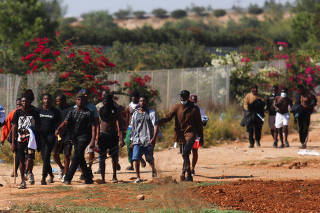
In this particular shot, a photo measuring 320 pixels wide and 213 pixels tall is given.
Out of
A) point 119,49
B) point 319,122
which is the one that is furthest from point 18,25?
point 319,122

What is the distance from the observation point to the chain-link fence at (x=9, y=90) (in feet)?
72.8

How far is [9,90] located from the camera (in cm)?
2228

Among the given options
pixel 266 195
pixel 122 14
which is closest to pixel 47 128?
pixel 266 195

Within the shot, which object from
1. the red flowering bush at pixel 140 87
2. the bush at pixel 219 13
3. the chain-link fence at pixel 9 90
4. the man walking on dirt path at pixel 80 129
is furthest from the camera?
the bush at pixel 219 13

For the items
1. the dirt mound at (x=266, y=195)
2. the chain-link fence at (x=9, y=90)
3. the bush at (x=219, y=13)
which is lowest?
the dirt mound at (x=266, y=195)

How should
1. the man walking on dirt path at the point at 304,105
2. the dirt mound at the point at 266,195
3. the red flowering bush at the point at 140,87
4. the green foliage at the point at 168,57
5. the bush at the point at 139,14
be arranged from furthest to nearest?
1. the bush at the point at 139,14
2. the green foliage at the point at 168,57
3. the red flowering bush at the point at 140,87
4. the man walking on dirt path at the point at 304,105
5. the dirt mound at the point at 266,195

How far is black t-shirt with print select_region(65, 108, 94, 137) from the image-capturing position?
12.8 meters

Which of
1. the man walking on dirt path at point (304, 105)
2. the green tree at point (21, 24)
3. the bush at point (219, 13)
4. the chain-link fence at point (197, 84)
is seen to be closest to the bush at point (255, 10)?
the bush at point (219, 13)

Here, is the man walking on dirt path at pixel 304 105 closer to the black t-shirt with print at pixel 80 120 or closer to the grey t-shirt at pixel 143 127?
the grey t-shirt at pixel 143 127

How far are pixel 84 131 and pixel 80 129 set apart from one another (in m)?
0.08

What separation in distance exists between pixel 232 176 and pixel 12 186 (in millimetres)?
4290

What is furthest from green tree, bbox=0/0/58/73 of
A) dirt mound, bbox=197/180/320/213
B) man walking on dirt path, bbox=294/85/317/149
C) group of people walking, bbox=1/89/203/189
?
dirt mound, bbox=197/180/320/213

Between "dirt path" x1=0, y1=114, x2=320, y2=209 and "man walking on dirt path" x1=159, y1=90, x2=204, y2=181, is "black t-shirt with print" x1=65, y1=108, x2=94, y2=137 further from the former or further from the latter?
"man walking on dirt path" x1=159, y1=90, x2=204, y2=181

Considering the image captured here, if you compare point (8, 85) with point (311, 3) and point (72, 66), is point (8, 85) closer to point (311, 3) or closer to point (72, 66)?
point (72, 66)
